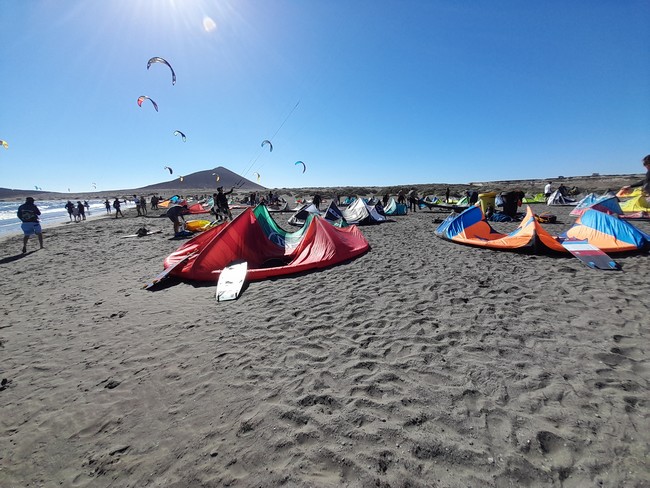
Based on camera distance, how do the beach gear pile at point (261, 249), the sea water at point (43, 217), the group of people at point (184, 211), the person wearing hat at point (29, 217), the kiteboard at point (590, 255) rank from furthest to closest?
the sea water at point (43, 217), the group of people at point (184, 211), the person wearing hat at point (29, 217), the beach gear pile at point (261, 249), the kiteboard at point (590, 255)

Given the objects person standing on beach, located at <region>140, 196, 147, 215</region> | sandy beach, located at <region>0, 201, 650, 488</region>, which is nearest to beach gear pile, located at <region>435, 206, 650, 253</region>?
sandy beach, located at <region>0, 201, 650, 488</region>

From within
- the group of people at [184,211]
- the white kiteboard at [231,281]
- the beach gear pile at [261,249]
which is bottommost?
the white kiteboard at [231,281]

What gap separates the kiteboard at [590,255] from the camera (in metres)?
6.00

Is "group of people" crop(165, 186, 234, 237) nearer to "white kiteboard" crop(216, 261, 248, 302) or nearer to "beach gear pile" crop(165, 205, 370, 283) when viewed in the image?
"beach gear pile" crop(165, 205, 370, 283)

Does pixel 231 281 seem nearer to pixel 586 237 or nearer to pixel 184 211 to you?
pixel 184 211

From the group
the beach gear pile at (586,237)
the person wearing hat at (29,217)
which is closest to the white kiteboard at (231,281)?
the beach gear pile at (586,237)

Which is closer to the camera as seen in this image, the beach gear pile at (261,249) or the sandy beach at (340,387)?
the sandy beach at (340,387)

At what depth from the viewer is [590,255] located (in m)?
6.46

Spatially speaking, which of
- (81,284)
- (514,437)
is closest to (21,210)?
(81,284)

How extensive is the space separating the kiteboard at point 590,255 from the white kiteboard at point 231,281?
7647 millimetres

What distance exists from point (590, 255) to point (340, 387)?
7097mm

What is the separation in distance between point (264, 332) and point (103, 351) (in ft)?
7.23

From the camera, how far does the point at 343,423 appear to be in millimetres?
2449

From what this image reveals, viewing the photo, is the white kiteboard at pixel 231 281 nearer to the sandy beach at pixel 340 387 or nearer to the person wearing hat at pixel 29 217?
the sandy beach at pixel 340 387
